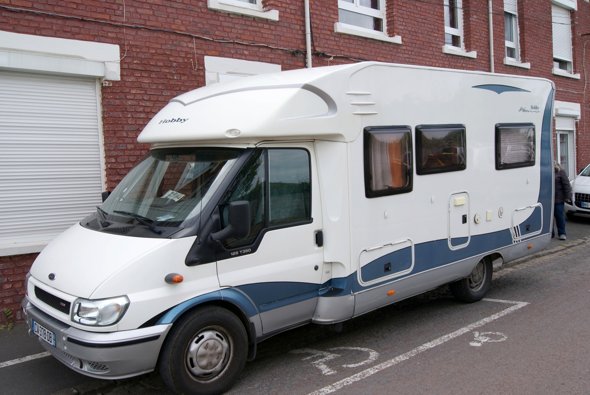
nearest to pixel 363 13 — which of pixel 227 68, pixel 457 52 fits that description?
pixel 457 52

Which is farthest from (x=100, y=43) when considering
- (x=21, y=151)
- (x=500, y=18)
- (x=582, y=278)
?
(x=500, y=18)

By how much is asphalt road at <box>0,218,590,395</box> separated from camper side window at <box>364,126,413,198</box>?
1.51 m

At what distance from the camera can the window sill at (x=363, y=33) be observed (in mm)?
9758

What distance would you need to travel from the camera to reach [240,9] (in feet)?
27.3

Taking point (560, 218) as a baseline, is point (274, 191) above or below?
above

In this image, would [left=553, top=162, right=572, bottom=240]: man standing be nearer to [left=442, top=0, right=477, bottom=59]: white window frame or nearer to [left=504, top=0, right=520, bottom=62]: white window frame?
[left=442, top=0, right=477, bottom=59]: white window frame

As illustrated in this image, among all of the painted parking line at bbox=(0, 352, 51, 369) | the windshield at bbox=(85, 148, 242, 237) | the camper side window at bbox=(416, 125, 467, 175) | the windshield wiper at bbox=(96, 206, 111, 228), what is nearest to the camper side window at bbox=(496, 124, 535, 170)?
the camper side window at bbox=(416, 125, 467, 175)

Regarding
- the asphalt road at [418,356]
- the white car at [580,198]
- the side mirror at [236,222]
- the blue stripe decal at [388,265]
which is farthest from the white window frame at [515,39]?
the side mirror at [236,222]

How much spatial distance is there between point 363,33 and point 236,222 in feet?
23.4

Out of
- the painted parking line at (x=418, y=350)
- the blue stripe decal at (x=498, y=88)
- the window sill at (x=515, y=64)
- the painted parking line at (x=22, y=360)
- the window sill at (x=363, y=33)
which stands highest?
the window sill at (x=515, y=64)

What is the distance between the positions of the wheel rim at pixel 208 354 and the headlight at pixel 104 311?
605 millimetres

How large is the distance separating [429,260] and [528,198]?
2.19 metres

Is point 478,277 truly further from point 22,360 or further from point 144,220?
point 22,360

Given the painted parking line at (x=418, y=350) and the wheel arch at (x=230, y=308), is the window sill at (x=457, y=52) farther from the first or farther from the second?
the wheel arch at (x=230, y=308)
